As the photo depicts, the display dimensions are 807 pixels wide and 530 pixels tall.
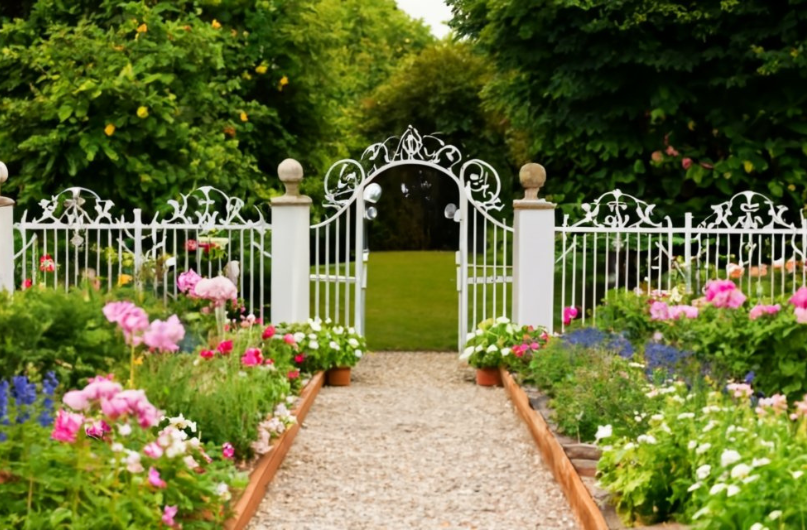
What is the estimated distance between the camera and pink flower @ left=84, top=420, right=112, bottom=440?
5027 mm

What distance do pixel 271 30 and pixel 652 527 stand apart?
12.8m

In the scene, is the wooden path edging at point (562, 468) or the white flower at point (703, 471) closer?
the white flower at point (703, 471)

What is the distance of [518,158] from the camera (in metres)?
19.2

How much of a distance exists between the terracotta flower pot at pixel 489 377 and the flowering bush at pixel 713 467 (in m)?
4.46

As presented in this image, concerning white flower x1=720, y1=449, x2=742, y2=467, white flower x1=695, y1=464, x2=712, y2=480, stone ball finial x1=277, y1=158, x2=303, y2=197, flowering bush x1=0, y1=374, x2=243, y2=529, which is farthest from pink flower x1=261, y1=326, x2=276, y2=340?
white flower x1=720, y1=449, x2=742, y2=467

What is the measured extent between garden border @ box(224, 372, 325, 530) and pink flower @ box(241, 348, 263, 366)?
0.47 metres

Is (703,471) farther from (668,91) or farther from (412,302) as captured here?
(412,302)

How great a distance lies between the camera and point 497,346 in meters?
10.3

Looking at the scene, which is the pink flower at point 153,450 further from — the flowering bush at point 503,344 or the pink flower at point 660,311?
the flowering bush at point 503,344

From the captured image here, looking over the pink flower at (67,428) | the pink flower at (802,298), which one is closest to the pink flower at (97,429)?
the pink flower at (67,428)

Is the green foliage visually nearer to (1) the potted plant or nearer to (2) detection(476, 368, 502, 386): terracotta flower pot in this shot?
(1) the potted plant

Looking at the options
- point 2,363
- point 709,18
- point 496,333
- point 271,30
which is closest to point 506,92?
point 709,18

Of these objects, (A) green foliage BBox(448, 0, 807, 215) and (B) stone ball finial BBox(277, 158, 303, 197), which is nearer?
(B) stone ball finial BBox(277, 158, 303, 197)

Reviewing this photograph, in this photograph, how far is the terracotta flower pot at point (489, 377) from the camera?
411 inches
